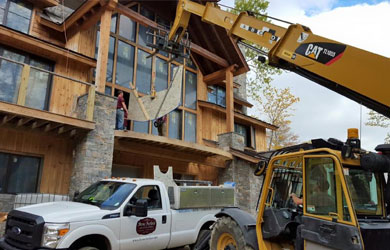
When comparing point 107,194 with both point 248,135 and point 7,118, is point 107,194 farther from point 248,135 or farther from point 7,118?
point 248,135

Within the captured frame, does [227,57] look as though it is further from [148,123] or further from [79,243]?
[79,243]

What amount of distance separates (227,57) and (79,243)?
12.0 metres

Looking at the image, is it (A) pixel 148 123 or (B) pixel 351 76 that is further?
(A) pixel 148 123

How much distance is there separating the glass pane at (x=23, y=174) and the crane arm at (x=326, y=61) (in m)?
7.62

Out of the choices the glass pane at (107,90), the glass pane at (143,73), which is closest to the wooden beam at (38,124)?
the glass pane at (107,90)

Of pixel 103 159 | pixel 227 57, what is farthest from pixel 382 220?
pixel 227 57

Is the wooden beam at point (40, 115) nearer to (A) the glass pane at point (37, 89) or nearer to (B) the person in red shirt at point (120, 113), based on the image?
(A) the glass pane at point (37, 89)

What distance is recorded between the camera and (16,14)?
34.5 ft

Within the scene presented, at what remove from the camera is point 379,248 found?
304cm

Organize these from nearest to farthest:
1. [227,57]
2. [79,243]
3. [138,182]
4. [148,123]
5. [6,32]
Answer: [79,243]
[138,182]
[6,32]
[148,123]
[227,57]

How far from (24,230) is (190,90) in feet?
38.0

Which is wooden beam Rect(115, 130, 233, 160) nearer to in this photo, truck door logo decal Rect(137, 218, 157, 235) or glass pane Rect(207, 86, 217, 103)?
truck door logo decal Rect(137, 218, 157, 235)

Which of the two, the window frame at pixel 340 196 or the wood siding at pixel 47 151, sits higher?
the wood siding at pixel 47 151

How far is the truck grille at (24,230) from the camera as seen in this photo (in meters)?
4.47
